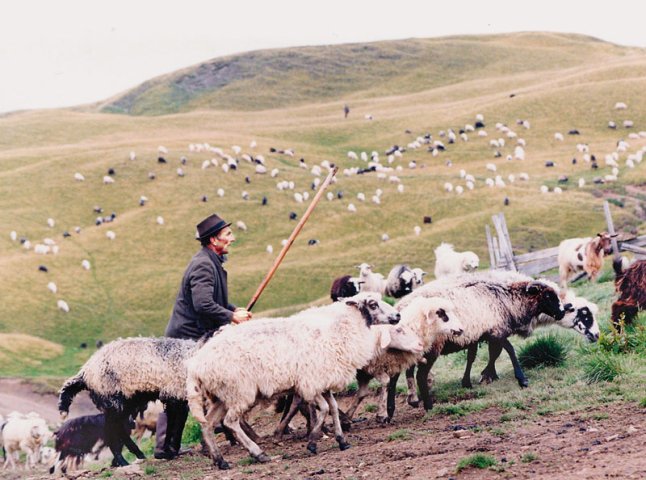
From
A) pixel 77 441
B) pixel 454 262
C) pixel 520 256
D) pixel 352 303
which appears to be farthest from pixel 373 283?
pixel 352 303

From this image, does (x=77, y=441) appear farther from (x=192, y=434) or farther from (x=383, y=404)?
(x=383, y=404)

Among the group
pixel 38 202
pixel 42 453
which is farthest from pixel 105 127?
pixel 42 453

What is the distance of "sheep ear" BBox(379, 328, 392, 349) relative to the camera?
13.5 meters

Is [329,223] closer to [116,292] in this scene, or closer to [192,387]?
[116,292]

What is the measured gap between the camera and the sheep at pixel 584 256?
2866 cm

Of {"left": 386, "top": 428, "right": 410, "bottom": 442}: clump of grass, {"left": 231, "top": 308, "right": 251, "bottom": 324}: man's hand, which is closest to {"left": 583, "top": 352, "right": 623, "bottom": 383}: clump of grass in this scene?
{"left": 386, "top": 428, "right": 410, "bottom": 442}: clump of grass

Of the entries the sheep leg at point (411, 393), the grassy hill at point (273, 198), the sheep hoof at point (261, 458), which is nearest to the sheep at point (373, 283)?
the grassy hill at point (273, 198)

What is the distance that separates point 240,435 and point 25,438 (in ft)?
48.8

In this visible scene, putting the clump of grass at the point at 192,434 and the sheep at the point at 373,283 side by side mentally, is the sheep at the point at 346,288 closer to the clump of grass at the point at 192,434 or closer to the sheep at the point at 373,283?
the sheep at the point at 373,283

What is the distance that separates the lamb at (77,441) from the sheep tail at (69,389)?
5633 millimetres

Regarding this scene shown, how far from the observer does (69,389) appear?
13.4 m

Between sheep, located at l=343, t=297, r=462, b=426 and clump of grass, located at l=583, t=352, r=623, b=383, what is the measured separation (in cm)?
214

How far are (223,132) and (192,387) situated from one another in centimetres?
8930

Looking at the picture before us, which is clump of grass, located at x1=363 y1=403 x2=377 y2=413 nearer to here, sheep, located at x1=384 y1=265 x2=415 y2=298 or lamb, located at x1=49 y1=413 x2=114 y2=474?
lamb, located at x1=49 y1=413 x2=114 y2=474
